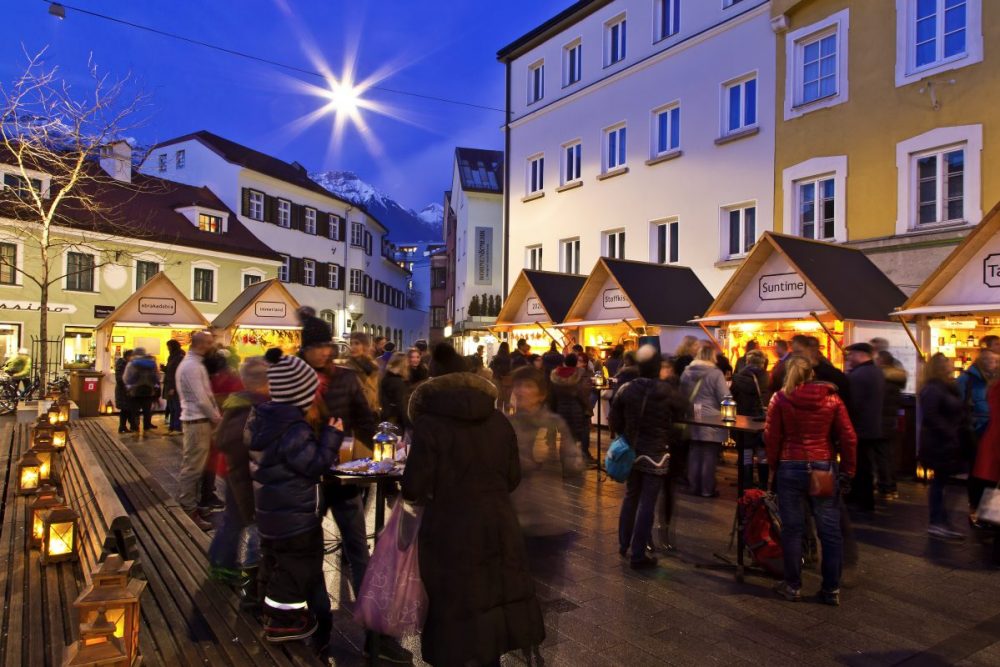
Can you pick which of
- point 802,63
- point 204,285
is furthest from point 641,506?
point 204,285

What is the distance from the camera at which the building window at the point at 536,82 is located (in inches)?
959

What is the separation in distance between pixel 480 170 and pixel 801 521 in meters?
34.8

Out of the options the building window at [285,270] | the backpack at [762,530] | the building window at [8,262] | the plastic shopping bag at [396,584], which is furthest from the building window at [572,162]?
the building window at [285,270]

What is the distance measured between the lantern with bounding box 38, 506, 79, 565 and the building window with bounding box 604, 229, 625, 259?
56.4 ft

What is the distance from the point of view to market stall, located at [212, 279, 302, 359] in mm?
18375

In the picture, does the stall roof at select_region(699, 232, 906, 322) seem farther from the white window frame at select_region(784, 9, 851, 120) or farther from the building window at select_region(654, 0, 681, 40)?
the building window at select_region(654, 0, 681, 40)

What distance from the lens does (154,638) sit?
4016 mm

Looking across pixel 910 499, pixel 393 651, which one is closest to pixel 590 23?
pixel 910 499

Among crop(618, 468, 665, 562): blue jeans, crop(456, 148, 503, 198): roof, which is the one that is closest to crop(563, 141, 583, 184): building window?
crop(456, 148, 503, 198): roof

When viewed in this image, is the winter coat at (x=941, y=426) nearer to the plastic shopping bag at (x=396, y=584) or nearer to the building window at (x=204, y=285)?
the plastic shopping bag at (x=396, y=584)

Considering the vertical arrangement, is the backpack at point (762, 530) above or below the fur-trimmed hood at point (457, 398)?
below

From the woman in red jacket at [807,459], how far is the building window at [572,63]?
19.2m

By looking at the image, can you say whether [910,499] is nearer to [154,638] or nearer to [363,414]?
[363,414]

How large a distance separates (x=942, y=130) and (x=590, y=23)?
474 inches
